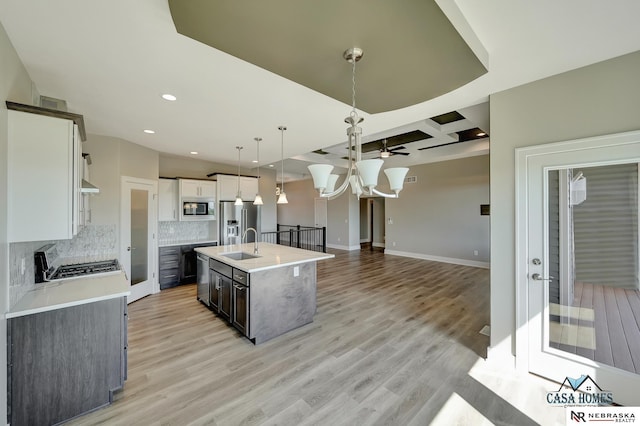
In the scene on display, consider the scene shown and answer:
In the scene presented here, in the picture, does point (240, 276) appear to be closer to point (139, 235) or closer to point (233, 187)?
point (139, 235)

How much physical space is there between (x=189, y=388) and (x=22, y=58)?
2.96 metres

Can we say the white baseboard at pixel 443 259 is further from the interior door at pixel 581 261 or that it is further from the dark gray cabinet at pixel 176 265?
the dark gray cabinet at pixel 176 265

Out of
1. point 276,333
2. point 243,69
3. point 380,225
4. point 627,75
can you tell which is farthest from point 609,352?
point 380,225

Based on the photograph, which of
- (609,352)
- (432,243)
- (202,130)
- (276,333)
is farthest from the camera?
(432,243)

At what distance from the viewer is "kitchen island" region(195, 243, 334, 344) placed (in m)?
2.88

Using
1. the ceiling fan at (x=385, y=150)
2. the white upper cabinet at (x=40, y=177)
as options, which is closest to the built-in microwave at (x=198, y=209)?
the white upper cabinet at (x=40, y=177)

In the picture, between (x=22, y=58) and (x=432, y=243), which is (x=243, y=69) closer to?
(x=22, y=58)

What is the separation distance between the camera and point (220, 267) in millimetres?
3467

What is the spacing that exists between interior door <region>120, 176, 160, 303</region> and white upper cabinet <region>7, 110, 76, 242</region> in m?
2.54

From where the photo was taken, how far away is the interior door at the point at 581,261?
2.00 metres

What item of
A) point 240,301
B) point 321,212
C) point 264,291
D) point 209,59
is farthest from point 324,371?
point 321,212

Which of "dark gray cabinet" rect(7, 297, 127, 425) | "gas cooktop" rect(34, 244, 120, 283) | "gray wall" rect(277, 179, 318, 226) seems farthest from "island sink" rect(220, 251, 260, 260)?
"gray wall" rect(277, 179, 318, 226)

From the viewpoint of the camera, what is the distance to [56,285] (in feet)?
7.55

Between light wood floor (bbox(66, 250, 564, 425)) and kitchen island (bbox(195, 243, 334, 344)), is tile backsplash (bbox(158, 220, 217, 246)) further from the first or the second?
kitchen island (bbox(195, 243, 334, 344))
